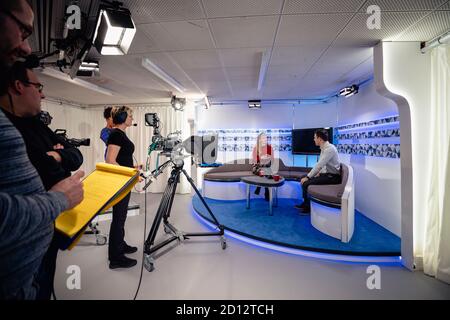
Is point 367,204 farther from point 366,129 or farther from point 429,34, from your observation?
point 429,34

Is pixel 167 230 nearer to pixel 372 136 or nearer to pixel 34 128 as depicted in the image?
pixel 34 128

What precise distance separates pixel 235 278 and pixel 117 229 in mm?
1471

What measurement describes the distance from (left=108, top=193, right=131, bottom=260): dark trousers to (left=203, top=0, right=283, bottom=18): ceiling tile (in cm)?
212

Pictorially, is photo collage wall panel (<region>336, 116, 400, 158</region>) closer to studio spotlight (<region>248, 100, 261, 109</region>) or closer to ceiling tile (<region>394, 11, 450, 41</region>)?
ceiling tile (<region>394, 11, 450, 41</region>)

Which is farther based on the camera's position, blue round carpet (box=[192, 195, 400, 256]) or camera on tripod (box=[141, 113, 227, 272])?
blue round carpet (box=[192, 195, 400, 256])

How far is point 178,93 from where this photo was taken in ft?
17.0

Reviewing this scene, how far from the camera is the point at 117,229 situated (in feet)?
7.59

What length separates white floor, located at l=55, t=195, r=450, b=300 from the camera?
1.95 meters

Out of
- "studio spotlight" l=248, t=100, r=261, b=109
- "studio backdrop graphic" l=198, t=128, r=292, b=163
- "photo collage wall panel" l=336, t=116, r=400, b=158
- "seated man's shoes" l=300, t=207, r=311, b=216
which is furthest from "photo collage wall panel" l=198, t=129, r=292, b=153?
"seated man's shoes" l=300, t=207, r=311, b=216

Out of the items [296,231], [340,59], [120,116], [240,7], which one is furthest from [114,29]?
[296,231]

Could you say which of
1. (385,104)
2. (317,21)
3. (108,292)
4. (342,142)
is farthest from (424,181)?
(108,292)

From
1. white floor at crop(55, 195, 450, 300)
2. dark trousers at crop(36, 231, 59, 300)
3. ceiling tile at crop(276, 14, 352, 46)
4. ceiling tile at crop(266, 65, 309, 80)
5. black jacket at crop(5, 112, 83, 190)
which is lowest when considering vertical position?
white floor at crop(55, 195, 450, 300)

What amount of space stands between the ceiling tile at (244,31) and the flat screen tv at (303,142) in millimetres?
3561

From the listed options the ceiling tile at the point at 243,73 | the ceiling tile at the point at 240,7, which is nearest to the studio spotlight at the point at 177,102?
the ceiling tile at the point at 243,73
